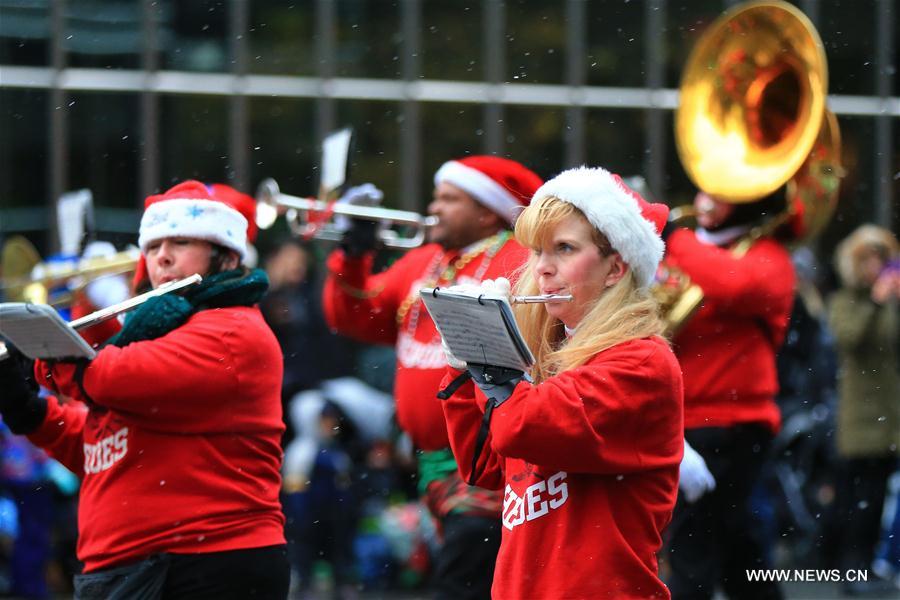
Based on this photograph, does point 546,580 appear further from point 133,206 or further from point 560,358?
point 133,206

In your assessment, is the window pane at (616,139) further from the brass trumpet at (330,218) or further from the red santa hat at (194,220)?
the red santa hat at (194,220)

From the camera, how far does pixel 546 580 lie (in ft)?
11.4

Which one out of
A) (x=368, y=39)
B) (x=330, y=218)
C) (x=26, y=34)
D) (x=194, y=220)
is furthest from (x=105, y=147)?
(x=194, y=220)

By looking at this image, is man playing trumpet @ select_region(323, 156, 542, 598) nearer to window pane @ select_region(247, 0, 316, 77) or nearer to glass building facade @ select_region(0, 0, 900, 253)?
glass building facade @ select_region(0, 0, 900, 253)

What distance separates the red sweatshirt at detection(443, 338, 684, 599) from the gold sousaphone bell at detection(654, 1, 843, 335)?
3065mm

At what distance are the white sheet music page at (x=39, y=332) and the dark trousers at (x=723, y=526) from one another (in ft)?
8.66

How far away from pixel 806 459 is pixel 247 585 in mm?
6958

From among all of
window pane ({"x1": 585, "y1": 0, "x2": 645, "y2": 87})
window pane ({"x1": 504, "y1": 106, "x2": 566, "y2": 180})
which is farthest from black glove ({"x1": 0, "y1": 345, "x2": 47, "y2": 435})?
window pane ({"x1": 585, "y1": 0, "x2": 645, "y2": 87})

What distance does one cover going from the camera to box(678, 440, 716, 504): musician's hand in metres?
5.65

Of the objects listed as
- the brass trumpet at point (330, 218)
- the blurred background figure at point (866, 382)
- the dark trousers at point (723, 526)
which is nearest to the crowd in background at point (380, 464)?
the blurred background figure at point (866, 382)

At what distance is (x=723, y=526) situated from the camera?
608 centimetres

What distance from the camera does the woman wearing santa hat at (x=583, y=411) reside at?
3391 millimetres

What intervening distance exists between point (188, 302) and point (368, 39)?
10990mm

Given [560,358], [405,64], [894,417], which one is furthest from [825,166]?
[405,64]
